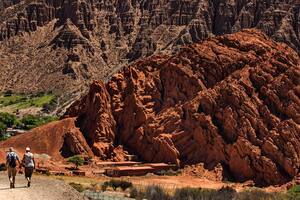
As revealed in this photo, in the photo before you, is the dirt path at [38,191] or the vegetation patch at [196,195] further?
the vegetation patch at [196,195]

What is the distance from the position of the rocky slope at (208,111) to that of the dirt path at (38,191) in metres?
19.8

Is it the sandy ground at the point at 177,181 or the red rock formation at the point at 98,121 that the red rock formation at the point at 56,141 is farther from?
the sandy ground at the point at 177,181

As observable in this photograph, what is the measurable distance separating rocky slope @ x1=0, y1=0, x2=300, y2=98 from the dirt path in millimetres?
107576

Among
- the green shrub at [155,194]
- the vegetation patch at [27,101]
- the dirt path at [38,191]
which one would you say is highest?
the dirt path at [38,191]

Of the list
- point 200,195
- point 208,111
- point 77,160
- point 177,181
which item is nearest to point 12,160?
point 200,195

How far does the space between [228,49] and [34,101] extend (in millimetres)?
83348

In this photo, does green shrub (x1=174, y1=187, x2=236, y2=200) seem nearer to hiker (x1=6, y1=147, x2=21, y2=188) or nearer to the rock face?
hiker (x1=6, y1=147, x2=21, y2=188)

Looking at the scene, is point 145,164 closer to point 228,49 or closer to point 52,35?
point 228,49

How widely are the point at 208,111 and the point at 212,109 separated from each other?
11.7 inches

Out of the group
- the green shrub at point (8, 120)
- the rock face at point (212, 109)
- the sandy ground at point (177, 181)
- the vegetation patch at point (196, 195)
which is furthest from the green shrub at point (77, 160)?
the green shrub at point (8, 120)

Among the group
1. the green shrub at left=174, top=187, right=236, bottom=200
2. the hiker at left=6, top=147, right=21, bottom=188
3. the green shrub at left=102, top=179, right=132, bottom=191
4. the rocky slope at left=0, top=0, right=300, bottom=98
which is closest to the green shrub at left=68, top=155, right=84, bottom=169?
the green shrub at left=102, top=179, right=132, bottom=191

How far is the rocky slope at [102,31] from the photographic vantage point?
457ft

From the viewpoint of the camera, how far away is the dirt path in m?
20.1

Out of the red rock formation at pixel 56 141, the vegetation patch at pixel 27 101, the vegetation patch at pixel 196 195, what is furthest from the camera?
the vegetation patch at pixel 27 101
